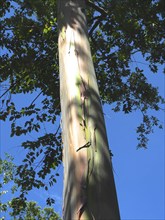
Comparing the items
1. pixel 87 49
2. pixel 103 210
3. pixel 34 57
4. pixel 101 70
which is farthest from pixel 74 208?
pixel 101 70

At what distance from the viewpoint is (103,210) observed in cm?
151

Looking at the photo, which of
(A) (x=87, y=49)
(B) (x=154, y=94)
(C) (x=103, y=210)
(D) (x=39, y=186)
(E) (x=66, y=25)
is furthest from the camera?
(B) (x=154, y=94)

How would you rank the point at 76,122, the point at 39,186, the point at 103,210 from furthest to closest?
1. the point at 39,186
2. the point at 76,122
3. the point at 103,210

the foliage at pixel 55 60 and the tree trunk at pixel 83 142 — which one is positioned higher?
the foliage at pixel 55 60

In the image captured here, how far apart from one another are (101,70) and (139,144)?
7.46ft

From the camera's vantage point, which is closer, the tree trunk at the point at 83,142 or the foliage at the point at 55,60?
the tree trunk at the point at 83,142

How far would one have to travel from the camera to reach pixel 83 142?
189 centimetres

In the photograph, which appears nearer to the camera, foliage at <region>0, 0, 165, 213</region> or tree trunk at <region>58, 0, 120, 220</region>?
tree trunk at <region>58, 0, 120, 220</region>

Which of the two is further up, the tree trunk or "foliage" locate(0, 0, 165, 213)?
"foliage" locate(0, 0, 165, 213)

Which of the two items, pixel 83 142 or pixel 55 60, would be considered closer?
pixel 83 142

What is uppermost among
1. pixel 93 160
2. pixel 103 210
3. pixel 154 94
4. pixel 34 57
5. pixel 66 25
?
pixel 34 57

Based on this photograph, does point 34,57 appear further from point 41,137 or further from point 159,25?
point 159,25

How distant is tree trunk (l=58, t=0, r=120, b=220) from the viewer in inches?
62.0

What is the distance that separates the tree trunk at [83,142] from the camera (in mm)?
1574
